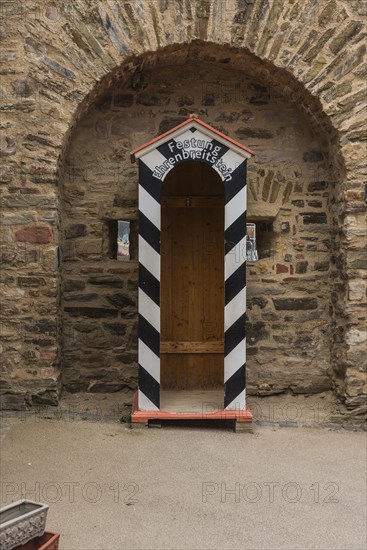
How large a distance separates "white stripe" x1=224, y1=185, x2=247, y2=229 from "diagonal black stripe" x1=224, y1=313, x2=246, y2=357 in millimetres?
677

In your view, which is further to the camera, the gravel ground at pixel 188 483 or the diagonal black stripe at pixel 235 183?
the diagonal black stripe at pixel 235 183

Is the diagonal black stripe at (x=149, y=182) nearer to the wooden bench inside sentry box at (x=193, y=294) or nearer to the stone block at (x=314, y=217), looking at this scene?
the wooden bench inside sentry box at (x=193, y=294)

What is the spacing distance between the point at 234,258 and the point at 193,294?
999mm

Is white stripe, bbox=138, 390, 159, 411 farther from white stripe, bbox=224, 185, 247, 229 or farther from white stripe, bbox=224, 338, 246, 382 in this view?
white stripe, bbox=224, 185, 247, 229

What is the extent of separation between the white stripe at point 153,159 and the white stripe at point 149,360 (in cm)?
122

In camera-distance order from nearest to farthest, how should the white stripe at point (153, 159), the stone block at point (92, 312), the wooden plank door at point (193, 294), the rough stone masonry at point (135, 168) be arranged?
the white stripe at point (153, 159) → the rough stone masonry at point (135, 168) → the stone block at point (92, 312) → the wooden plank door at point (193, 294)

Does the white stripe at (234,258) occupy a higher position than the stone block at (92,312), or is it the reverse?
the white stripe at (234,258)

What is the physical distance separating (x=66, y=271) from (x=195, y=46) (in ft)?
6.66

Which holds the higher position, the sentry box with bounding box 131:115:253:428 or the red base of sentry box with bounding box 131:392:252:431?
the sentry box with bounding box 131:115:253:428

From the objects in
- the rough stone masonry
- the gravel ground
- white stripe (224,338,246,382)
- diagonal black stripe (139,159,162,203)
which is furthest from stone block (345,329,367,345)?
diagonal black stripe (139,159,162,203)

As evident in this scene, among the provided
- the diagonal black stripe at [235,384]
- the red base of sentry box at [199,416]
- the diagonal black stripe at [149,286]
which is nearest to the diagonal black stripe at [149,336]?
the diagonal black stripe at [149,286]

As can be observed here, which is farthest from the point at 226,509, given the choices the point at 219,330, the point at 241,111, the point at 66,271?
the point at 241,111

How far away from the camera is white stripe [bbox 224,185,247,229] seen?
3977 millimetres

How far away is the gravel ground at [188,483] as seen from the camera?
8.40 feet
